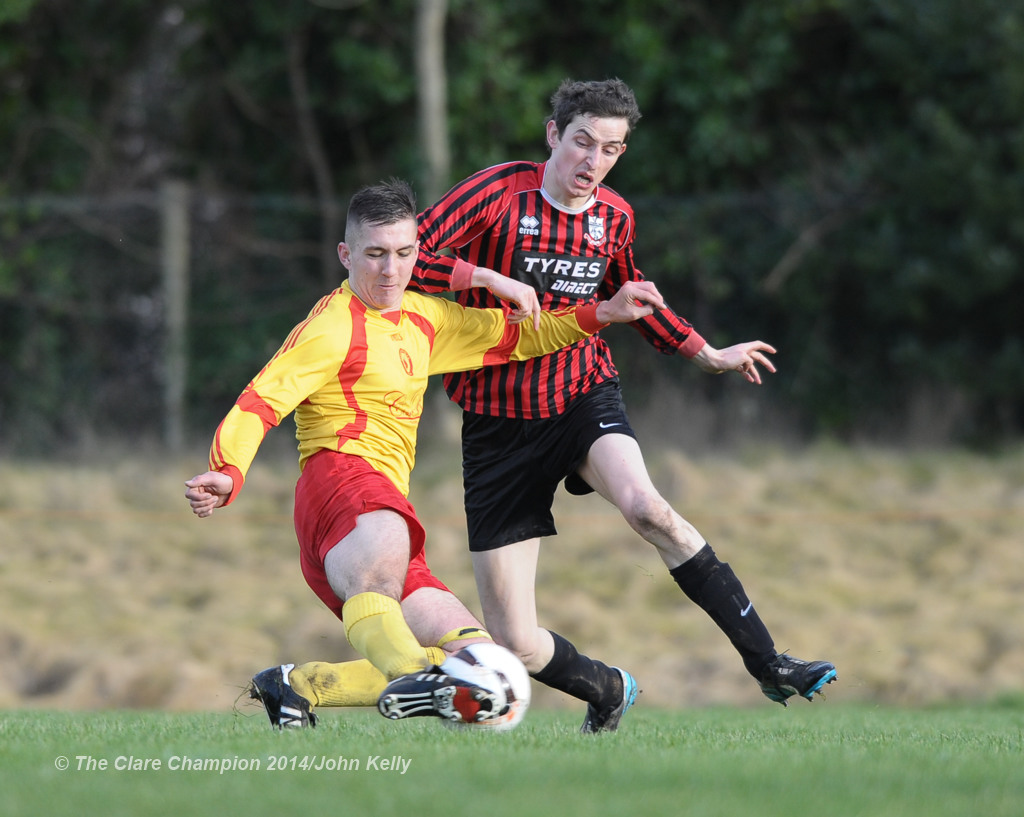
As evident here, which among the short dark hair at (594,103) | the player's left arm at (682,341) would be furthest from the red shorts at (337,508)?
the short dark hair at (594,103)

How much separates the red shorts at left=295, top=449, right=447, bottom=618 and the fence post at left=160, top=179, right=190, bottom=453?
8.00 meters

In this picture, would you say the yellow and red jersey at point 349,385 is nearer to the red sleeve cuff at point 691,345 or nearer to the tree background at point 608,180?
the red sleeve cuff at point 691,345

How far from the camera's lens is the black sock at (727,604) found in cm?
476

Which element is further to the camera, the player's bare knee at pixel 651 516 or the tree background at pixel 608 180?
the tree background at pixel 608 180

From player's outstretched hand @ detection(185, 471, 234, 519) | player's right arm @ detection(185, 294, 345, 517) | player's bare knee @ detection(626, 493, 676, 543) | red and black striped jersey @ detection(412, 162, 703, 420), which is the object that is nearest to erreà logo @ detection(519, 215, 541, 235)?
red and black striped jersey @ detection(412, 162, 703, 420)

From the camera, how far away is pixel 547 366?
206 inches

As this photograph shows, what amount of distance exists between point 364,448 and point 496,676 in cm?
101

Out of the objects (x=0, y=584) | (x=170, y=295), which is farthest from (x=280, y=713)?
(x=170, y=295)

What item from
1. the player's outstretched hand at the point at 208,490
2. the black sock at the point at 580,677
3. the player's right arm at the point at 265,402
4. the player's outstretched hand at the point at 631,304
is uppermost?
the player's outstretched hand at the point at 631,304

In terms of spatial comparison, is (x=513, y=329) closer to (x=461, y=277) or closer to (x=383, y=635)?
(x=461, y=277)

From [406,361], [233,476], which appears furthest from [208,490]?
[406,361]

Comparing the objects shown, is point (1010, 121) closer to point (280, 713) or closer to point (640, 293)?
point (640, 293)

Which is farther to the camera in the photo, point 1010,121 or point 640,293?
point 1010,121

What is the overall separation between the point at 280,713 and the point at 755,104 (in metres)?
11.6
